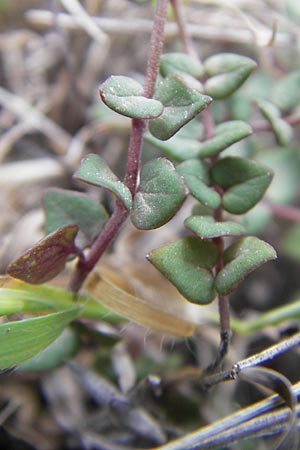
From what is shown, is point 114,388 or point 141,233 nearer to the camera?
point 114,388

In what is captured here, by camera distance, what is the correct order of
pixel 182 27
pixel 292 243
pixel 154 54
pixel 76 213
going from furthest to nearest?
pixel 292 243
pixel 182 27
pixel 76 213
pixel 154 54

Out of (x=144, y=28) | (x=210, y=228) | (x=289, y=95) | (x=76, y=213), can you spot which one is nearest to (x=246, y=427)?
(x=210, y=228)

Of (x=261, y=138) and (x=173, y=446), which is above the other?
(x=261, y=138)

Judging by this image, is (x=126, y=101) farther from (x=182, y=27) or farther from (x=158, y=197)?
(x=182, y=27)

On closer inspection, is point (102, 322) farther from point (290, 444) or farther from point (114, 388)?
point (290, 444)

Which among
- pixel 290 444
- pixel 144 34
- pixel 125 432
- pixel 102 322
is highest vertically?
pixel 144 34

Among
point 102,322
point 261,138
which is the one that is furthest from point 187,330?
point 261,138

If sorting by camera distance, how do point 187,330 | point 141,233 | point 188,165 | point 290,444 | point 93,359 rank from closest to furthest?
point 290,444 → point 188,165 → point 187,330 → point 93,359 → point 141,233

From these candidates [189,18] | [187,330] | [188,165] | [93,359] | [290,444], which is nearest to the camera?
[290,444]
